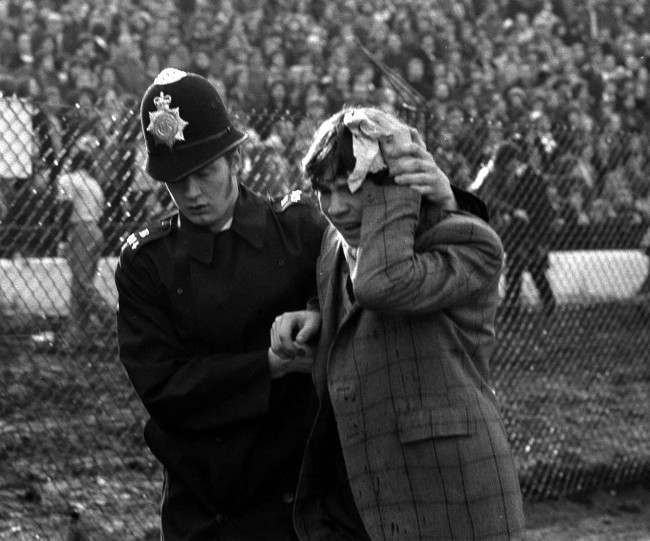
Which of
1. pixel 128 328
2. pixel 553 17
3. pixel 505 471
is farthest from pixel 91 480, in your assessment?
pixel 553 17

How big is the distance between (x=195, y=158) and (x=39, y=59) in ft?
31.5

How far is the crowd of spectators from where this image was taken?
712 cm

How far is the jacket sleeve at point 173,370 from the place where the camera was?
3086mm

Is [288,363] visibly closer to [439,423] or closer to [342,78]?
[439,423]

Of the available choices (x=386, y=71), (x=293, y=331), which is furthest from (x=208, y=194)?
(x=386, y=71)

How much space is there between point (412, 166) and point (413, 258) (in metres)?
0.19

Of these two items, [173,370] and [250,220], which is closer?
[173,370]

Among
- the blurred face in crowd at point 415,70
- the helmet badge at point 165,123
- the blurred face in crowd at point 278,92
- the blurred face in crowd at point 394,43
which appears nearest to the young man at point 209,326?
the helmet badge at point 165,123

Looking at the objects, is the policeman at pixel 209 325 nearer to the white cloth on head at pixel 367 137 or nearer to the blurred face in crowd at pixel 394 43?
the white cloth on head at pixel 367 137

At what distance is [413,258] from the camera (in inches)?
107

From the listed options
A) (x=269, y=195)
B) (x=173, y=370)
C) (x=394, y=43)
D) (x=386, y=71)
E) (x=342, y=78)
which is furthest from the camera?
(x=394, y=43)

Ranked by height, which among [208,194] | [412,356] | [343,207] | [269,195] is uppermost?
[343,207]

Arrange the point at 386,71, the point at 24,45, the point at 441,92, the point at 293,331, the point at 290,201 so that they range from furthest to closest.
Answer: the point at 441,92 < the point at 24,45 < the point at 386,71 < the point at 290,201 < the point at 293,331

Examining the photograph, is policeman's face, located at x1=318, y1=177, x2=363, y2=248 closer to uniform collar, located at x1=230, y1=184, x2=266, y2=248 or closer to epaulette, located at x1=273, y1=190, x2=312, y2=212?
uniform collar, located at x1=230, y1=184, x2=266, y2=248
